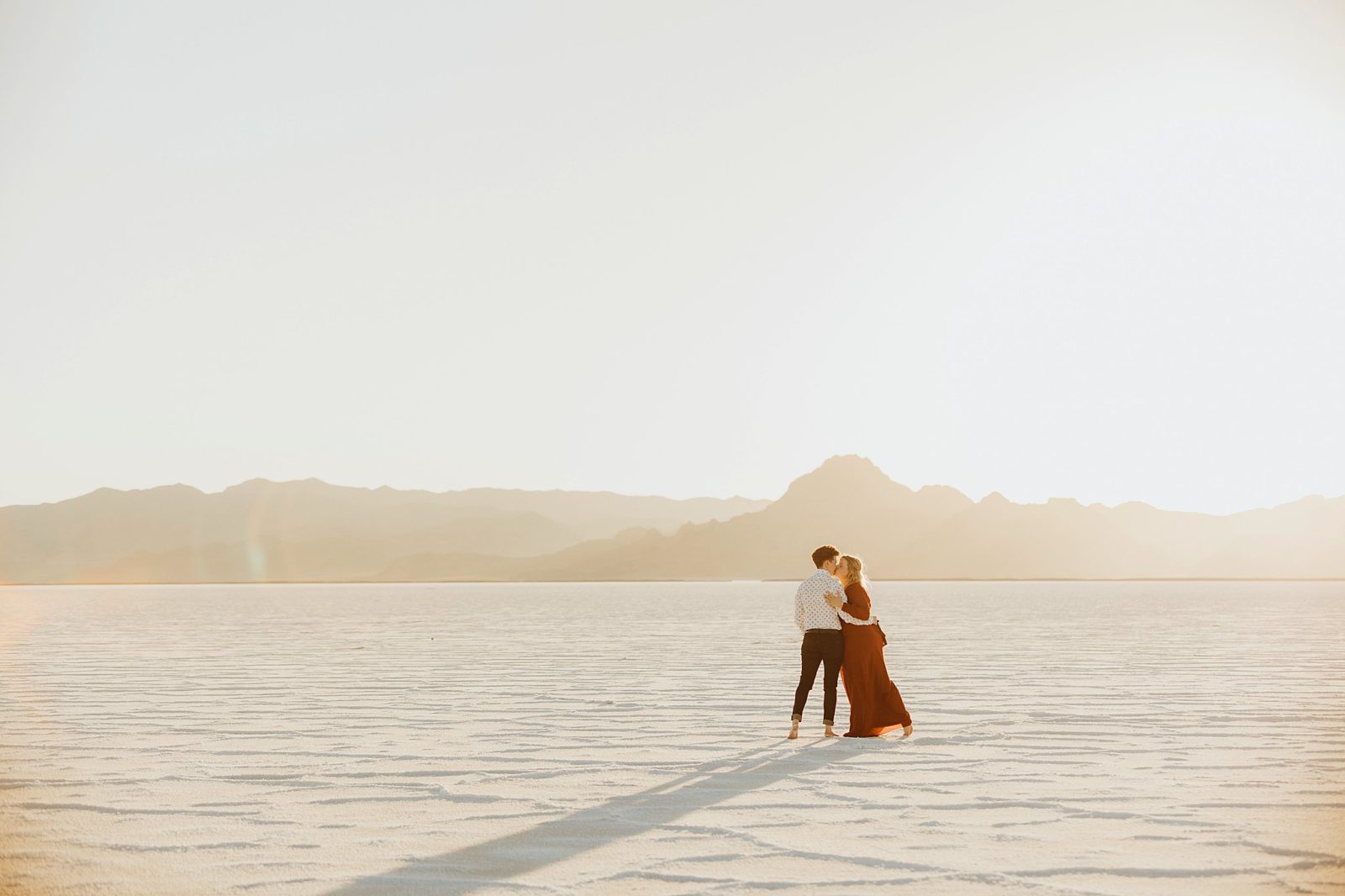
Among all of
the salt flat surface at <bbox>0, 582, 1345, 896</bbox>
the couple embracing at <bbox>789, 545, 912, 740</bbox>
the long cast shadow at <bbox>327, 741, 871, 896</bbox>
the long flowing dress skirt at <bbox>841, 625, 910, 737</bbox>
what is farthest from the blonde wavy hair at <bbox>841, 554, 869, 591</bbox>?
the long cast shadow at <bbox>327, 741, 871, 896</bbox>

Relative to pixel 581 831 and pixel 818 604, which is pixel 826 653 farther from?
pixel 581 831

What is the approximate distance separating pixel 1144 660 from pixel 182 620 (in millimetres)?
32313

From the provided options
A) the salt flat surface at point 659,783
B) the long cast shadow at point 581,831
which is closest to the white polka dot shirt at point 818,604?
the salt flat surface at point 659,783

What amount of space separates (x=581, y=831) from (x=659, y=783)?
5.37ft

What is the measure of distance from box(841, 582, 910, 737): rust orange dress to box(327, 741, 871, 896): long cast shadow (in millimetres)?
1318

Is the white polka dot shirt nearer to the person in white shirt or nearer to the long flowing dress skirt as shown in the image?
the person in white shirt

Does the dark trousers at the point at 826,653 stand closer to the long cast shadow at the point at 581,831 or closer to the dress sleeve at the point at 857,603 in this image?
the dress sleeve at the point at 857,603

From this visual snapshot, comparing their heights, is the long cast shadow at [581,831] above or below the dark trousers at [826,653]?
below

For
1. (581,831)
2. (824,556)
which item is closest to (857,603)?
(824,556)

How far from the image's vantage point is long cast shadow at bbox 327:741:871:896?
19.1 ft

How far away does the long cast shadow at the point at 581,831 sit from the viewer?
583 cm

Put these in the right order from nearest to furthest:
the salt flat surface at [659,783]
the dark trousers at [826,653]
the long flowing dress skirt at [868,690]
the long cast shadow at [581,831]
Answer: the long cast shadow at [581,831] < the salt flat surface at [659,783] < the long flowing dress skirt at [868,690] < the dark trousers at [826,653]

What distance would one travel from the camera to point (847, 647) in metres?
11.1

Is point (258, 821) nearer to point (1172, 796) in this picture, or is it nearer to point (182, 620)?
point (1172, 796)
